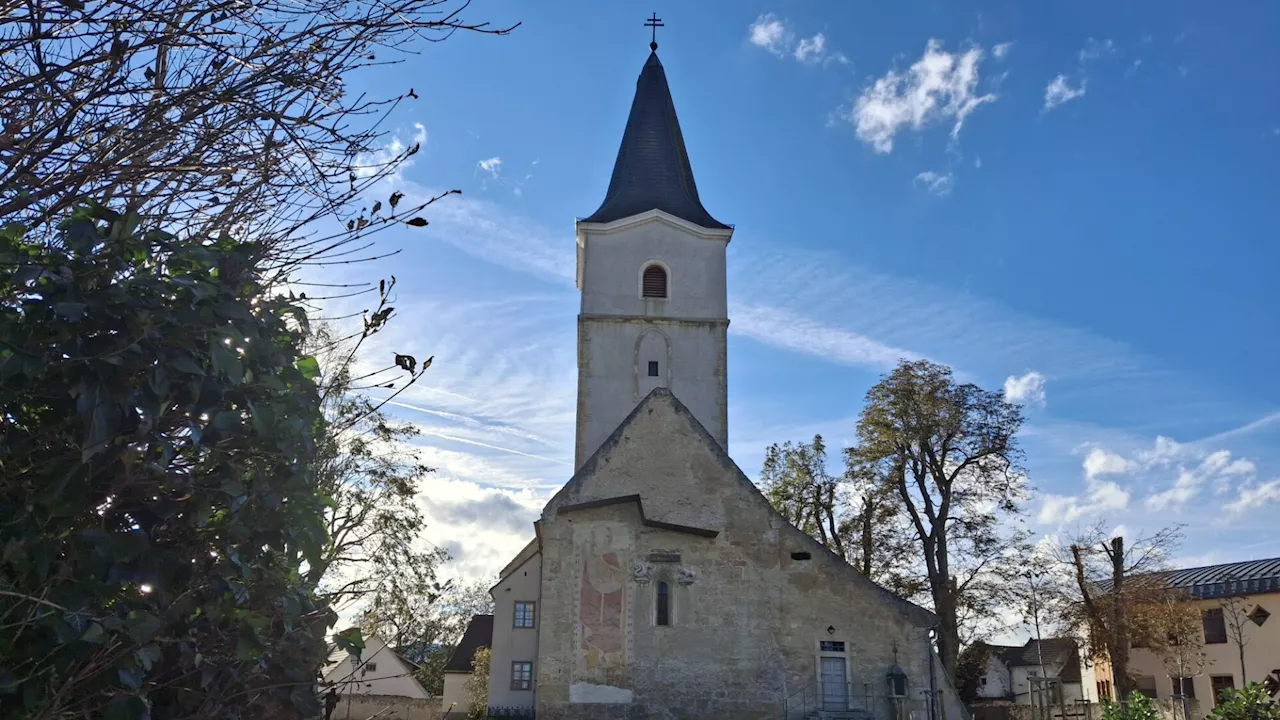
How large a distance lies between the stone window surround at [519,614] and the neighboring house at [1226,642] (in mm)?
23992

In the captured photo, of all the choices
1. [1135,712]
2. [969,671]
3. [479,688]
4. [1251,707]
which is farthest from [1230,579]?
[479,688]

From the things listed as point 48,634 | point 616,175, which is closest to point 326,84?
point 48,634

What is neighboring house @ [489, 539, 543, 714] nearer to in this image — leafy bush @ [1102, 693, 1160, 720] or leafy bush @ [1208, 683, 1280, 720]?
leafy bush @ [1102, 693, 1160, 720]

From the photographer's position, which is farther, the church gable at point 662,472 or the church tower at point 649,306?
the church tower at point 649,306

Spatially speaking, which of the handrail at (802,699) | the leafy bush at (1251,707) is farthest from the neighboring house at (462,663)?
the leafy bush at (1251,707)

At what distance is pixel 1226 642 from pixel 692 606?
31.7m

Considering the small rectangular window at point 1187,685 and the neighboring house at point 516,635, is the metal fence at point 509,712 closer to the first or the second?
the neighboring house at point 516,635

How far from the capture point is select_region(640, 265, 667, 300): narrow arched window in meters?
30.0

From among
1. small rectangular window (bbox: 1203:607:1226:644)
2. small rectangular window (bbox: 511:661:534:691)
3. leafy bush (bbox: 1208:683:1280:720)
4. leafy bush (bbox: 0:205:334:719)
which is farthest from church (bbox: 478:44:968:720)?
small rectangular window (bbox: 1203:607:1226:644)

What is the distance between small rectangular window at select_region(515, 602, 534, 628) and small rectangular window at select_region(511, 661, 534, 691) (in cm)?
112

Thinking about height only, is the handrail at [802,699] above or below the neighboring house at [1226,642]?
below

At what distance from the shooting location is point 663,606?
19109 mm

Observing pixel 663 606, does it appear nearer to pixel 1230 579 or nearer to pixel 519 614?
pixel 519 614

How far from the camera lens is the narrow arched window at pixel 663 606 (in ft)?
62.2
